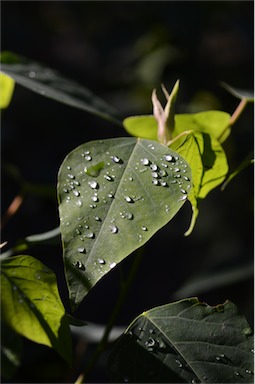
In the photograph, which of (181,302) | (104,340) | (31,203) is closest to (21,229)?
(31,203)

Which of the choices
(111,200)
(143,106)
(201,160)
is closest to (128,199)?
(111,200)

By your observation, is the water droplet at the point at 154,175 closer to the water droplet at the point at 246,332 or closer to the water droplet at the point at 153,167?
the water droplet at the point at 153,167

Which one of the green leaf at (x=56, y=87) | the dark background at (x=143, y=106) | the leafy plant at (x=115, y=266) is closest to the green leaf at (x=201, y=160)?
the leafy plant at (x=115, y=266)

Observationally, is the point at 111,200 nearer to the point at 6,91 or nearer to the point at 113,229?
the point at 113,229

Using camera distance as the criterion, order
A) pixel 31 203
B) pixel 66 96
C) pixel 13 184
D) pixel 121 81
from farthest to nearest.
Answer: pixel 121 81 → pixel 31 203 → pixel 13 184 → pixel 66 96

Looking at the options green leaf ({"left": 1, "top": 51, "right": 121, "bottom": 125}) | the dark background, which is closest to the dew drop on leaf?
green leaf ({"left": 1, "top": 51, "right": 121, "bottom": 125})

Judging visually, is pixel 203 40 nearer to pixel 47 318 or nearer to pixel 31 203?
pixel 31 203
